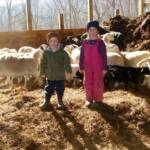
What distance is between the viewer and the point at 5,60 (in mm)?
10617

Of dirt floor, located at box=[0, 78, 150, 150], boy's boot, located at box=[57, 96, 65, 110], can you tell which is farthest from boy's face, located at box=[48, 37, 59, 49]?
dirt floor, located at box=[0, 78, 150, 150]

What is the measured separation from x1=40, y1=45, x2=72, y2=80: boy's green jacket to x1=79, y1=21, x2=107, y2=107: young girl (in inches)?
13.9

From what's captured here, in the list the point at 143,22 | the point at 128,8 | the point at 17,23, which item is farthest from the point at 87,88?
the point at 17,23

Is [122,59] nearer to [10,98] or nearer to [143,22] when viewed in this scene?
[10,98]

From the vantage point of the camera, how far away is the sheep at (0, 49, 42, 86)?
10.4m

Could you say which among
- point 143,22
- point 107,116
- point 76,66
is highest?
point 143,22

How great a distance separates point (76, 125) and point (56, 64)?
1151 millimetres

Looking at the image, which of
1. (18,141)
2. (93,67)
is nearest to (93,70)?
(93,67)

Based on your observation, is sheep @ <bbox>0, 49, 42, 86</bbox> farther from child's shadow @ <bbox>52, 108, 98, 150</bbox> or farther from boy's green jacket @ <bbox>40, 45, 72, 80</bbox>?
child's shadow @ <bbox>52, 108, 98, 150</bbox>

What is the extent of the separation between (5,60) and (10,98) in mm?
2291

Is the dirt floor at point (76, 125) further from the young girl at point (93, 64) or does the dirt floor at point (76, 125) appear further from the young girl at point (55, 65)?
the young girl at point (55, 65)

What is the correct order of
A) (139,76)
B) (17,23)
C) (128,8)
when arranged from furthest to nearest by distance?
(17,23) < (128,8) < (139,76)

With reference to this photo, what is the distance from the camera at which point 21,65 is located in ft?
34.4

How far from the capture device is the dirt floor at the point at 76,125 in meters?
6.41
